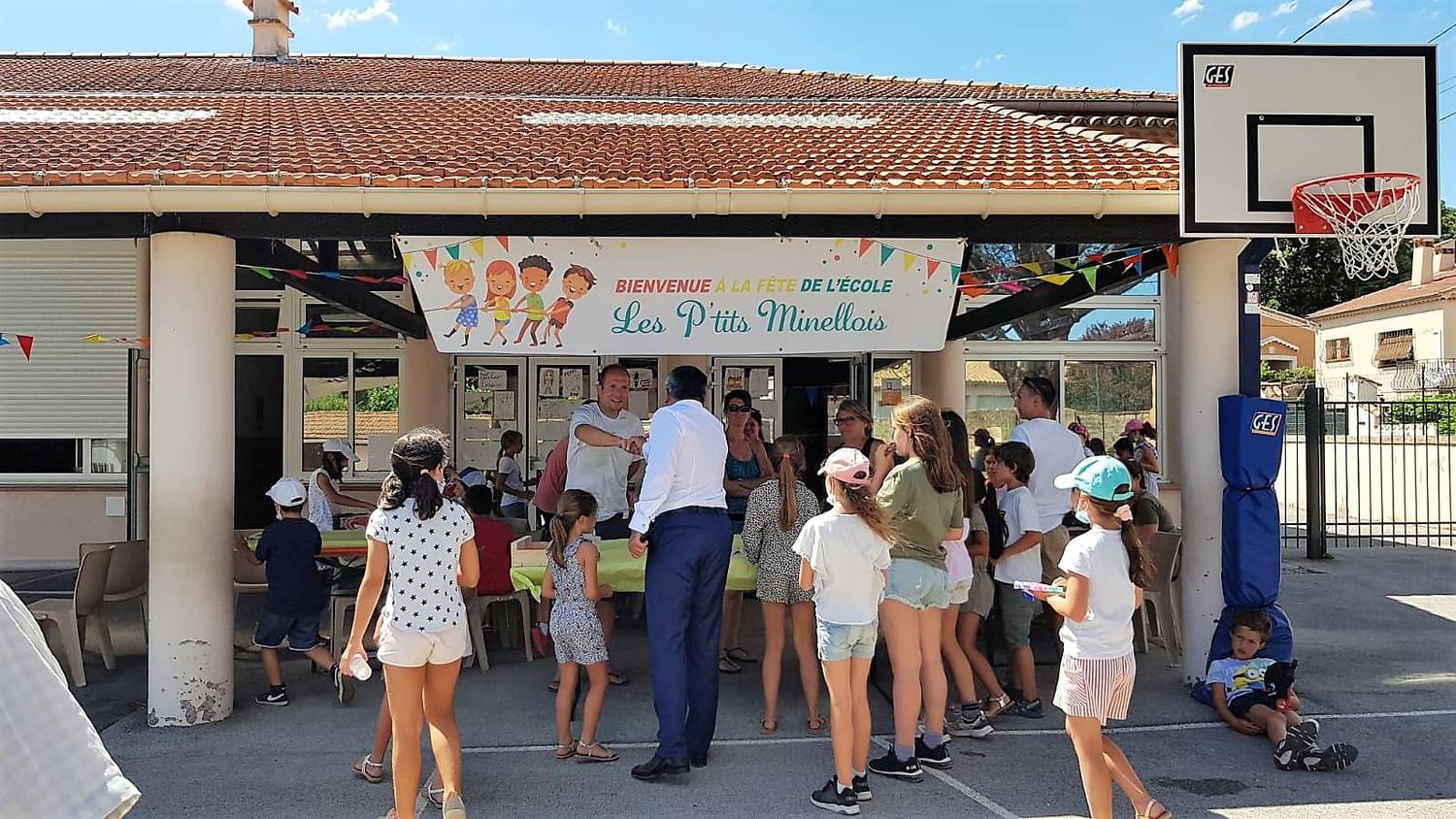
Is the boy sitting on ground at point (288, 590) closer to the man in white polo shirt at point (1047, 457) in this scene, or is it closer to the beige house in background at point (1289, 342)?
the man in white polo shirt at point (1047, 457)

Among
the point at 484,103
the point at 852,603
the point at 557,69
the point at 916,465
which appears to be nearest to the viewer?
the point at 852,603

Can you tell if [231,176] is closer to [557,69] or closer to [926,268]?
[926,268]

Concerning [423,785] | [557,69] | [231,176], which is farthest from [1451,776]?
[557,69]

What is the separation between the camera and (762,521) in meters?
5.18

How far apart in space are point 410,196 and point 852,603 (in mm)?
3081

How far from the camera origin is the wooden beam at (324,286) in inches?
251

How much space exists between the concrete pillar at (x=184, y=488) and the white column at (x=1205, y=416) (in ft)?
17.7

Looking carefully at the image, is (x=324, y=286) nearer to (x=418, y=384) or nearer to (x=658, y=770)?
(x=418, y=384)

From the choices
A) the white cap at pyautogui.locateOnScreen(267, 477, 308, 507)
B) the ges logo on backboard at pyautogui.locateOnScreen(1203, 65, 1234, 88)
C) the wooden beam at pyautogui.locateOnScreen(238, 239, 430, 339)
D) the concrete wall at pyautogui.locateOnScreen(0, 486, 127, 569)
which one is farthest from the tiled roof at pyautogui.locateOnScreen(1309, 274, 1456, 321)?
the white cap at pyautogui.locateOnScreen(267, 477, 308, 507)

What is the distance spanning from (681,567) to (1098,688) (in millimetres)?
1792

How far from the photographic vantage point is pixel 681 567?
4.50 metres

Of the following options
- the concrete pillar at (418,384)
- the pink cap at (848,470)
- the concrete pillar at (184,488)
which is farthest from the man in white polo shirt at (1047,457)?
the concrete pillar at (418,384)

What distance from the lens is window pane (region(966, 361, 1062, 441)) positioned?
12.2m

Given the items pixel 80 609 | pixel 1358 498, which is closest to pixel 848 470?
pixel 80 609
